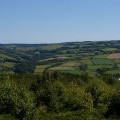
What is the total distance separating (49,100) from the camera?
255 ft

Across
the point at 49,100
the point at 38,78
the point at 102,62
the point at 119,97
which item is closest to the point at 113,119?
the point at 119,97

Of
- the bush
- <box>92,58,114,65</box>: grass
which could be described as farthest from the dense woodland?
<box>92,58,114,65</box>: grass

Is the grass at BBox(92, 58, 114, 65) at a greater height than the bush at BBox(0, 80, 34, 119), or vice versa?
the bush at BBox(0, 80, 34, 119)

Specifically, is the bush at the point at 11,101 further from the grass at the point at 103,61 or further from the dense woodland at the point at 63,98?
the grass at the point at 103,61

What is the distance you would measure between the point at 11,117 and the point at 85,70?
377 feet

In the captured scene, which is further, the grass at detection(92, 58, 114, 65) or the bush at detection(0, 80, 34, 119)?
the grass at detection(92, 58, 114, 65)

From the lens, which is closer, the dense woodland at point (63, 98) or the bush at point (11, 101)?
the bush at point (11, 101)

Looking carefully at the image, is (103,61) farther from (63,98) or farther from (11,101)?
(11,101)

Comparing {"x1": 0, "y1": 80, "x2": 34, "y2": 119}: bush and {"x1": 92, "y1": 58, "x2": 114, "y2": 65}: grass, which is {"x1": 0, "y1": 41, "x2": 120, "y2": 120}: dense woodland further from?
{"x1": 92, "y1": 58, "x2": 114, "y2": 65}: grass

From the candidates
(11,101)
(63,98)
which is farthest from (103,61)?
(11,101)

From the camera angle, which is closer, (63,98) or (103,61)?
Result: (63,98)

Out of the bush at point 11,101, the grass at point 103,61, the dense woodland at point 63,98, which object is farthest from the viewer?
the grass at point 103,61

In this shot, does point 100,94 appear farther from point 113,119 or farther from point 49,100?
point 113,119

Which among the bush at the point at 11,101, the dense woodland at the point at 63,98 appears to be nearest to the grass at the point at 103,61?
the dense woodland at the point at 63,98
